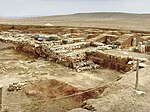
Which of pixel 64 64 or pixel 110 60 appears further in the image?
pixel 64 64

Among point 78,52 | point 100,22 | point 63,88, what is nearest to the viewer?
point 63,88

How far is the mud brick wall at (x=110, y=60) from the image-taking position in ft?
44.4

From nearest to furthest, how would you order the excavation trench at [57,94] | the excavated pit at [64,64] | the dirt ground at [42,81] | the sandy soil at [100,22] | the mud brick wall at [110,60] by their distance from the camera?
1. the dirt ground at [42,81]
2. the excavation trench at [57,94]
3. the excavated pit at [64,64]
4. the mud brick wall at [110,60]
5. the sandy soil at [100,22]

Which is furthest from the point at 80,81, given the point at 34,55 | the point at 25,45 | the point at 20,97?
the point at 25,45

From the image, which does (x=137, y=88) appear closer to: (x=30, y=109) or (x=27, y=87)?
(x=30, y=109)

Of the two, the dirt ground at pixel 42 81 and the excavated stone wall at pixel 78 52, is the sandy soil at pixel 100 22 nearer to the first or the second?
the excavated stone wall at pixel 78 52

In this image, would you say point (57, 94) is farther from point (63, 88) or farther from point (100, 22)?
point (100, 22)

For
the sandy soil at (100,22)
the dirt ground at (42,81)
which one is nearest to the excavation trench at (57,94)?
the dirt ground at (42,81)

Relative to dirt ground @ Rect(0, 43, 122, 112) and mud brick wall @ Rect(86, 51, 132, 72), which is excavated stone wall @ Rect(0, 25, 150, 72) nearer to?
mud brick wall @ Rect(86, 51, 132, 72)

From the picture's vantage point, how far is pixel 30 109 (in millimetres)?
8797

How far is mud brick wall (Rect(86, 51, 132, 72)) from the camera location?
13.5m

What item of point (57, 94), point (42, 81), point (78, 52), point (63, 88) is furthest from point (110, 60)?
point (57, 94)

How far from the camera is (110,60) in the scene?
14.2 metres

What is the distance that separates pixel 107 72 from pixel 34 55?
19.2 ft
